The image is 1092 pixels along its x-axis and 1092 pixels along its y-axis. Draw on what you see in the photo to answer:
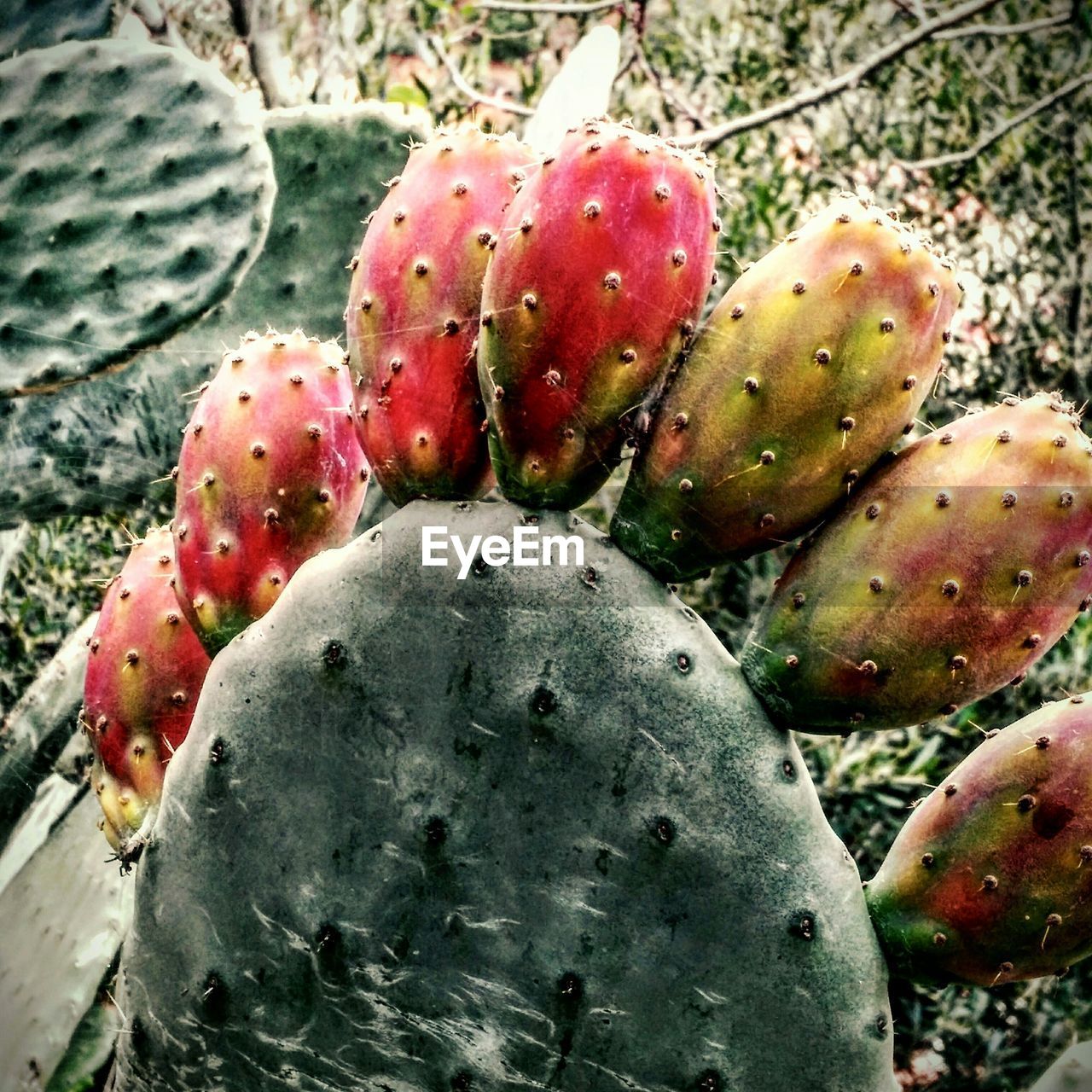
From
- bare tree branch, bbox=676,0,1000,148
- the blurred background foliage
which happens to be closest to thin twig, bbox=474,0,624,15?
the blurred background foliage

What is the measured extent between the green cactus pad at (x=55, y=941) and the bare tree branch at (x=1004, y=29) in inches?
77.1

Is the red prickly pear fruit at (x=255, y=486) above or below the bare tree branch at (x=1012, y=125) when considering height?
above

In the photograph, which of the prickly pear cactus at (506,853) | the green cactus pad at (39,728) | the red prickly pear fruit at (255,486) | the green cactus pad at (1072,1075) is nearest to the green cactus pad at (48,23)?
the green cactus pad at (39,728)

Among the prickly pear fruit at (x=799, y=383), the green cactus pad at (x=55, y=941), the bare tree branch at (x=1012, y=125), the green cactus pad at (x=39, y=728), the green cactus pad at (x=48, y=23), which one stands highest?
the green cactus pad at (x=48, y=23)

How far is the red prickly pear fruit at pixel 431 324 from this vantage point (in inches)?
32.7

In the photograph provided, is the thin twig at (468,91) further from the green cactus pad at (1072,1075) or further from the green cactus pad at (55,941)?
the green cactus pad at (1072,1075)

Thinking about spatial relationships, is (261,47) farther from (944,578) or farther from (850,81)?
(944,578)

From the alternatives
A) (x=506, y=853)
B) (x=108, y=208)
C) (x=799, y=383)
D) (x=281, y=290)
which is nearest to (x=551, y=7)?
(x=281, y=290)

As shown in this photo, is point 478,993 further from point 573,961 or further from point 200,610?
point 200,610

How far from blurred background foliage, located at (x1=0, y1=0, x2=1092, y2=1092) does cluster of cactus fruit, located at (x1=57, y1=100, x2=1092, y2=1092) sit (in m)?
1.19

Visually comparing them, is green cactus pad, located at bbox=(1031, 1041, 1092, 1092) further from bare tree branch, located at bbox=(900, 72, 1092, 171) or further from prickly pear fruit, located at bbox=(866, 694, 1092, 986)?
bare tree branch, located at bbox=(900, 72, 1092, 171)

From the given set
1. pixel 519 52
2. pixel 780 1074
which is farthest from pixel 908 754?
pixel 519 52

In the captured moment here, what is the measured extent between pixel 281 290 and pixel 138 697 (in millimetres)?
845

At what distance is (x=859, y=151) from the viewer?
2.58m
